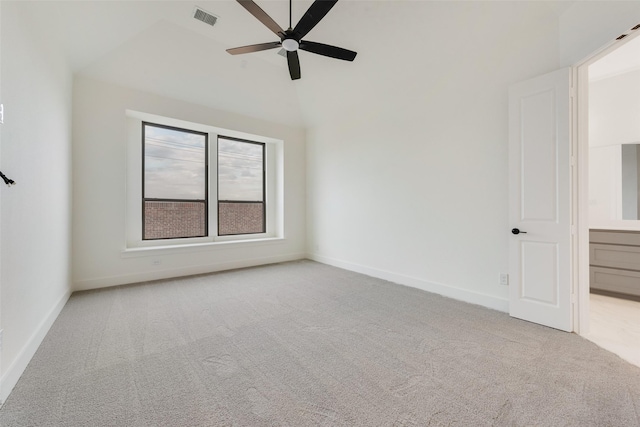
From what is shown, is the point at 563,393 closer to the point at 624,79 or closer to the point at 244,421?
the point at 244,421

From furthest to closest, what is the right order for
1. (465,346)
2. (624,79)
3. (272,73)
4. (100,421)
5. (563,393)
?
1. (272,73)
2. (624,79)
3. (465,346)
4. (563,393)
5. (100,421)

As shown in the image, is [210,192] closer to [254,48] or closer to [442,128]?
[254,48]

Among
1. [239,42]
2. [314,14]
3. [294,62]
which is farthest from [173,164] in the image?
[314,14]

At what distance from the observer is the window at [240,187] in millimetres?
5238

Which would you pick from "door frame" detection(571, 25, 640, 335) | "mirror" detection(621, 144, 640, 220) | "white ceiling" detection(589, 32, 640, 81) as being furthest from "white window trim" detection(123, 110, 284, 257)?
"mirror" detection(621, 144, 640, 220)

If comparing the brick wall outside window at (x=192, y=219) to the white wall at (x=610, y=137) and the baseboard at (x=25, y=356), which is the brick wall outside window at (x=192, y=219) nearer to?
the baseboard at (x=25, y=356)

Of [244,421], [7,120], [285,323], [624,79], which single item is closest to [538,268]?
[285,323]

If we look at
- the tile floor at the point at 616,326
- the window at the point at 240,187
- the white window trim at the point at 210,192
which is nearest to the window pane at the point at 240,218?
the window at the point at 240,187

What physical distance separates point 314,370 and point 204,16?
13.4ft

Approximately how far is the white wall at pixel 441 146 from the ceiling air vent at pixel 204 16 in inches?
81.6

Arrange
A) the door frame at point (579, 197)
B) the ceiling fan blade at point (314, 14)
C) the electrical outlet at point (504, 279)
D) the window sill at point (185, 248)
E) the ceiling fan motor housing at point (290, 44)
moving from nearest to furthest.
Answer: the ceiling fan blade at point (314, 14) < the door frame at point (579, 197) < the ceiling fan motor housing at point (290, 44) < the electrical outlet at point (504, 279) < the window sill at point (185, 248)

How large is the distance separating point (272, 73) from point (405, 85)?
2.23 meters

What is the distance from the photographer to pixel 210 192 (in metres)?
5.02

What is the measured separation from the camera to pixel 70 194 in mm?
3416
